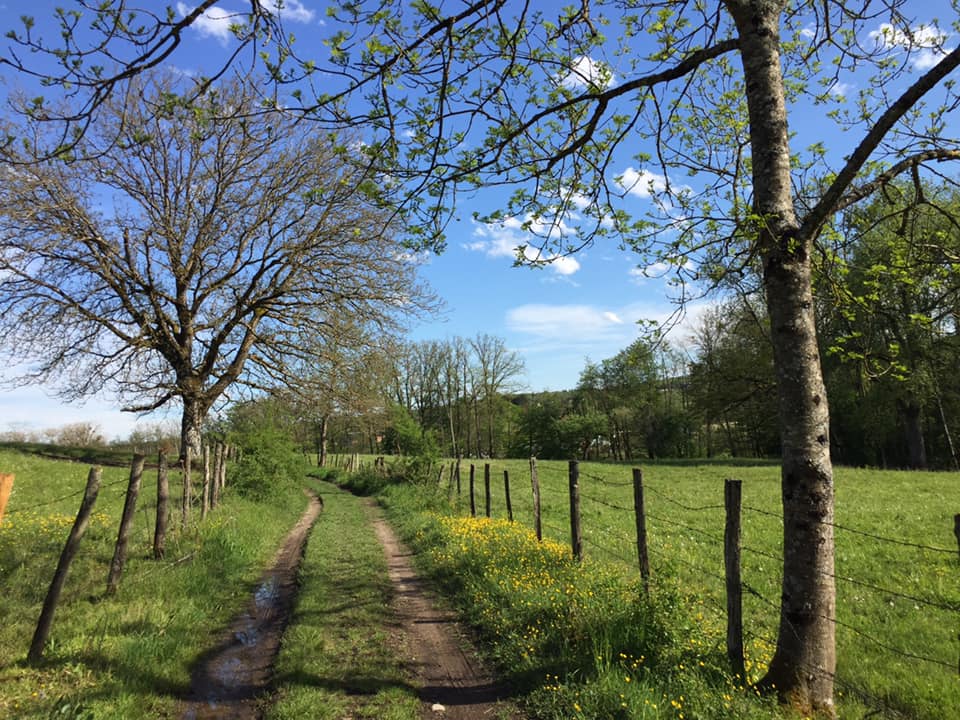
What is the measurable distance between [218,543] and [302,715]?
21.1 ft

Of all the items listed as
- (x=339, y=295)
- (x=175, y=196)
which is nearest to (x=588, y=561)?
(x=339, y=295)

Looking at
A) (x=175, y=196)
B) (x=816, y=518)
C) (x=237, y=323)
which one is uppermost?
(x=175, y=196)

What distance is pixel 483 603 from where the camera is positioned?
6.80 metres

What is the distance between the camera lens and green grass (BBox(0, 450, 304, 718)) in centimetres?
459

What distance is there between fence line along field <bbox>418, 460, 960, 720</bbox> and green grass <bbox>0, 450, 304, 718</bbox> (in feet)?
17.2

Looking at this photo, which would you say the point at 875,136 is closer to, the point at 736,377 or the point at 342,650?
the point at 342,650

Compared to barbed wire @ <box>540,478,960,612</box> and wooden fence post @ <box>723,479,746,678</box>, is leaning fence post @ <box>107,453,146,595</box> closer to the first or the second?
barbed wire @ <box>540,478,960,612</box>

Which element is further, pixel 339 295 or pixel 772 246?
pixel 339 295

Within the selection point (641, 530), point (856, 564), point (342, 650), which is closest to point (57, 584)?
point (342, 650)

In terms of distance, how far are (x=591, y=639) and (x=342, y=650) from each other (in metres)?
2.70

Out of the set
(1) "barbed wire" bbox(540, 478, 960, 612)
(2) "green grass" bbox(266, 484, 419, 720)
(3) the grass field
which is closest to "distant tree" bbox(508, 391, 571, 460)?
(1) "barbed wire" bbox(540, 478, 960, 612)

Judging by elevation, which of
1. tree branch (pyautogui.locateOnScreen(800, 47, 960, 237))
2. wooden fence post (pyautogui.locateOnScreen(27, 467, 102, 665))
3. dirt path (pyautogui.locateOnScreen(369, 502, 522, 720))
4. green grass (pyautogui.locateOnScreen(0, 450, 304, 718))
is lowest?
dirt path (pyautogui.locateOnScreen(369, 502, 522, 720))

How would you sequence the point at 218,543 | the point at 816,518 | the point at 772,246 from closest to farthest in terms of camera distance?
the point at 816,518
the point at 772,246
the point at 218,543

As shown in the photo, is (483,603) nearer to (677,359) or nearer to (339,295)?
(339,295)
